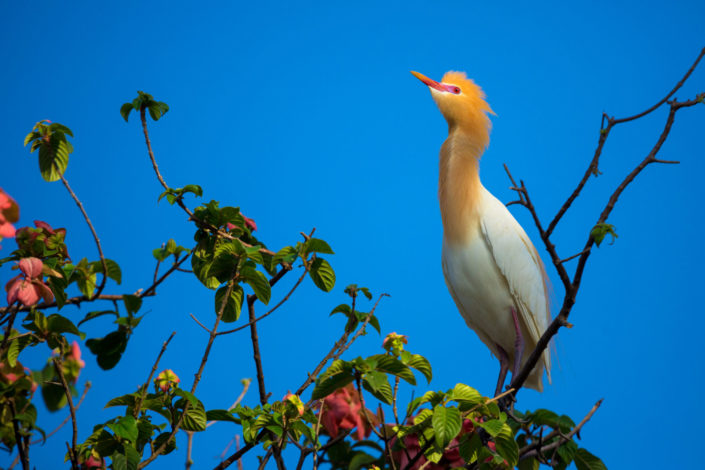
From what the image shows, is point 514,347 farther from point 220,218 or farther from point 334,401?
point 220,218

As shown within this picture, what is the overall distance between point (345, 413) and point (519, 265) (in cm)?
91

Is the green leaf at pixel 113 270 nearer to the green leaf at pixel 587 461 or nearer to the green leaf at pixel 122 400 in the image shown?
the green leaf at pixel 122 400

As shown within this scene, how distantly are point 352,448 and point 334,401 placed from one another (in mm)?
106

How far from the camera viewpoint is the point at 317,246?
0.92 metres

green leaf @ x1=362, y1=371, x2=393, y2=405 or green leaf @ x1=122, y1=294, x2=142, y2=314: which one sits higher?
green leaf @ x1=122, y1=294, x2=142, y2=314

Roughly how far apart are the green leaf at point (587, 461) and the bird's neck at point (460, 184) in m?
0.75

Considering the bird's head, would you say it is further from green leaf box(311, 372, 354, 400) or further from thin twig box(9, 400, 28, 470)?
thin twig box(9, 400, 28, 470)

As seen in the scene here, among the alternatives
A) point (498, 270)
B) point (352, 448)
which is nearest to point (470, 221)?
point (498, 270)

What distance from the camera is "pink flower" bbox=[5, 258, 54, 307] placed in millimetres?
755

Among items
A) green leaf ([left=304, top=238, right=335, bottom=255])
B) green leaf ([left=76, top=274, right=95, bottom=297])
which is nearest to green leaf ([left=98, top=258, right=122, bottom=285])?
green leaf ([left=76, top=274, right=95, bottom=297])

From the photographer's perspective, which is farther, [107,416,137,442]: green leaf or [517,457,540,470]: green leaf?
[517,457,540,470]: green leaf

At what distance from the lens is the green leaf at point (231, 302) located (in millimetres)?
973

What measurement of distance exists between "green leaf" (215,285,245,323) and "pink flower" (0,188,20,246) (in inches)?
15.2

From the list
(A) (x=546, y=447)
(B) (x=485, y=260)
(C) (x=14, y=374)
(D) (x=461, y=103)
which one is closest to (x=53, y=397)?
(C) (x=14, y=374)
